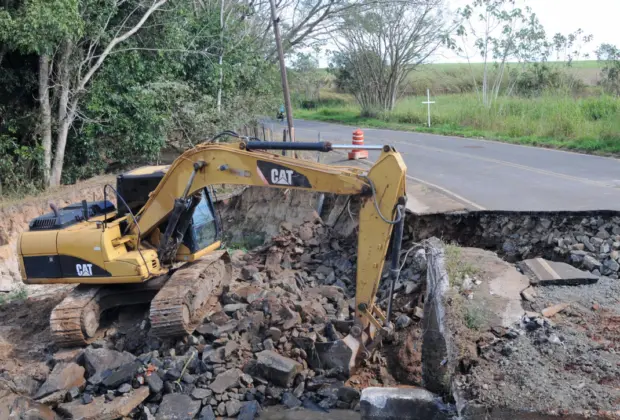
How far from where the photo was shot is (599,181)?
12227mm

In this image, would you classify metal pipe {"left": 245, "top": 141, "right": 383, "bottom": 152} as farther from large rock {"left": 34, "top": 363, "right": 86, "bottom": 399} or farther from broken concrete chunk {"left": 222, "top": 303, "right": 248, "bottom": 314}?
large rock {"left": 34, "top": 363, "right": 86, "bottom": 399}

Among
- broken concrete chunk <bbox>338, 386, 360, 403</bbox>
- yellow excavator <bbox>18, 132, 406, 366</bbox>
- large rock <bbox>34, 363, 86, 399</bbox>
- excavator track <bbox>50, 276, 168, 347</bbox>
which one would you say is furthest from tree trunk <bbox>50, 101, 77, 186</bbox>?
broken concrete chunk <bbox>338, 386, 360, 403</bbox>

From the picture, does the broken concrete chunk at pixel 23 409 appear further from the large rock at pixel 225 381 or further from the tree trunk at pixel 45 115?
the tree trunk at pixel 45 115

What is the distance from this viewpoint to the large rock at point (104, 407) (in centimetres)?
668

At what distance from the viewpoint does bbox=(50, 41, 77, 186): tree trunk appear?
50.9ft

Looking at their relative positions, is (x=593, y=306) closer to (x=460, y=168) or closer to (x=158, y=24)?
(x=460, y=168)

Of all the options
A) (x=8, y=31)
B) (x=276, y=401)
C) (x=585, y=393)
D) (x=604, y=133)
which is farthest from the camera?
(x=604, y=133)

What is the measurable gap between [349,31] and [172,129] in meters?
15.9

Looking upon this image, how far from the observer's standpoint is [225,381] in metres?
7.14

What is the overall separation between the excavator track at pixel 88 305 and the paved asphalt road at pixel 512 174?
5908 millimetres

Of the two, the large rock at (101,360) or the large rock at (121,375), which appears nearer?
the large rock at (121,375)

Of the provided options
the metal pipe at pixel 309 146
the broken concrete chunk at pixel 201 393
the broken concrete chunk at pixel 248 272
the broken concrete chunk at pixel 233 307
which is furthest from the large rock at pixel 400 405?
the broken concrete chunk at pixel 248 272

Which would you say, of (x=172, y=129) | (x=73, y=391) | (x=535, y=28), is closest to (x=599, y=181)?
(x=73, y=391)

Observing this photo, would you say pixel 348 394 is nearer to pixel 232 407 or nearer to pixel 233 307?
pixel 232 407
